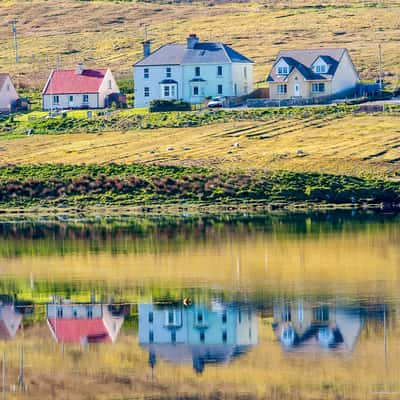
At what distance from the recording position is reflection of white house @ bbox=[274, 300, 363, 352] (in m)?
32.6

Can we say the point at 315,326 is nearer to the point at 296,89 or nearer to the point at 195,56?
the point at 296,89

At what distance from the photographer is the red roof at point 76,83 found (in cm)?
11494

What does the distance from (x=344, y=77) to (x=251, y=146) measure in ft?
97.9

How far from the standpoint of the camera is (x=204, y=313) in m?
37.2

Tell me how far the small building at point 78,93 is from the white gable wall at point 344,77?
1896 cm

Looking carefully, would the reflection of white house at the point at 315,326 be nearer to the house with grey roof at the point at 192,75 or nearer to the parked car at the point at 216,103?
the parked car at the point at 216,103

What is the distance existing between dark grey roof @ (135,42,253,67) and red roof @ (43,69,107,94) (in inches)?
152

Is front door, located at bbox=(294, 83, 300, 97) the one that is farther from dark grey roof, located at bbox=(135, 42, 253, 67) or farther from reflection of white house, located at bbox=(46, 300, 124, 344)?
reflection of white house, located at bbox=(46, 300, 124, 344)

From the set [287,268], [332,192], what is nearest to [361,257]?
[287,268]

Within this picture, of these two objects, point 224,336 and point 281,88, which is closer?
point 224,336

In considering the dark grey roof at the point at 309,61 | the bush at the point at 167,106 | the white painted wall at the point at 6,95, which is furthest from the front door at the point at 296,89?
the white painted wall at the point at 6,95

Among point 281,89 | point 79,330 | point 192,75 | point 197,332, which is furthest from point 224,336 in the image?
point 192,75

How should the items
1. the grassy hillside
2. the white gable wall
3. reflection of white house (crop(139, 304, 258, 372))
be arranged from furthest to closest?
the grassy hillside
the white gable wall
reflection of white house (crop(139, 304, 258, 372))

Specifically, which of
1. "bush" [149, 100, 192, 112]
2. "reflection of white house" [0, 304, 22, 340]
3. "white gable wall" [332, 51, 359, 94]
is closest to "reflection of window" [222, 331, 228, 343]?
"reflection of white house" [0, 304, 22, 340]
